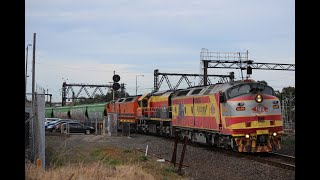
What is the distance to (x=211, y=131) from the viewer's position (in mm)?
19500

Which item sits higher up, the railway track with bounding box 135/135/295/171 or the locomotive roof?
the locomotive roof

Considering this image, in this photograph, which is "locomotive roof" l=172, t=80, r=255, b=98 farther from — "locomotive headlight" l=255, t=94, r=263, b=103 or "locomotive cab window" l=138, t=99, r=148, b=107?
"locomotive cab window" l=138, t=99, r=148, b=107

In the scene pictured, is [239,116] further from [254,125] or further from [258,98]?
[258,98]

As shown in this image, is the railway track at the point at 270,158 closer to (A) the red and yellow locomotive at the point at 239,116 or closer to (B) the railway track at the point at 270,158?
(B) the railway track at the point at 270,158

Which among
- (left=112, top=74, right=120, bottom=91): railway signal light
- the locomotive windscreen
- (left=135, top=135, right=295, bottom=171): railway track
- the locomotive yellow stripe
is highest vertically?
(left=112, top=74, right=120, bottom=91): railway signal light

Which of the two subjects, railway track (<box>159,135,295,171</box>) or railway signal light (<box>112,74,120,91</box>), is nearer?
railway track (<box>159,135,295,171</box>)

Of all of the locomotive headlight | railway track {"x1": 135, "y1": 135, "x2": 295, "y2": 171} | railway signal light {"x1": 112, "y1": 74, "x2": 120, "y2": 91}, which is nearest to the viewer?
railway track {"x1": 135, "y1": 135, "x2": 295, "y2": 171}

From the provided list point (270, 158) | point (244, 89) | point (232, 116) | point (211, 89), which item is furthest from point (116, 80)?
point (270, 158)

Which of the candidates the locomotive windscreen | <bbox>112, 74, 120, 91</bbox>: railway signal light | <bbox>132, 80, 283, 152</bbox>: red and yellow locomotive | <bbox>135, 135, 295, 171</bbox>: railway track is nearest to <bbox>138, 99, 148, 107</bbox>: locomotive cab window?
<bbox>112, 74, 120, 91</bbox>: railway signal light

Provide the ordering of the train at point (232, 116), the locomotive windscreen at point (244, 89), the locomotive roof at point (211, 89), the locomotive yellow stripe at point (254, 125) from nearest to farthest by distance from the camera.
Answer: the locomotive yellow stripe at point (254, 125) → the train at point (232, 116) → the locomotive windscreen at point (244, 89) → the locomotive roof at point (211, 89)

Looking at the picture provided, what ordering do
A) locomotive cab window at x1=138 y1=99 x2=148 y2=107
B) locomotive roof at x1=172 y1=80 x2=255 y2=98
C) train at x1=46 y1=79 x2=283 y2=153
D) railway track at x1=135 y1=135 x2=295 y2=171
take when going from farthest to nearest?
locomotive cab window at x1=138 y1=99 x2=148 y2=107
locomotive roof at x1=172 y1=80 x2=255 y2=98
train at x1=46 y1=79 x2=283 y2=153
railway track at x1=135 y1=135 x2=295 y2=171

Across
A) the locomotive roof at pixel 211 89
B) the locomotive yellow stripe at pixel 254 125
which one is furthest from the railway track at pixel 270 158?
the locomotive roof at pixel 211 89
